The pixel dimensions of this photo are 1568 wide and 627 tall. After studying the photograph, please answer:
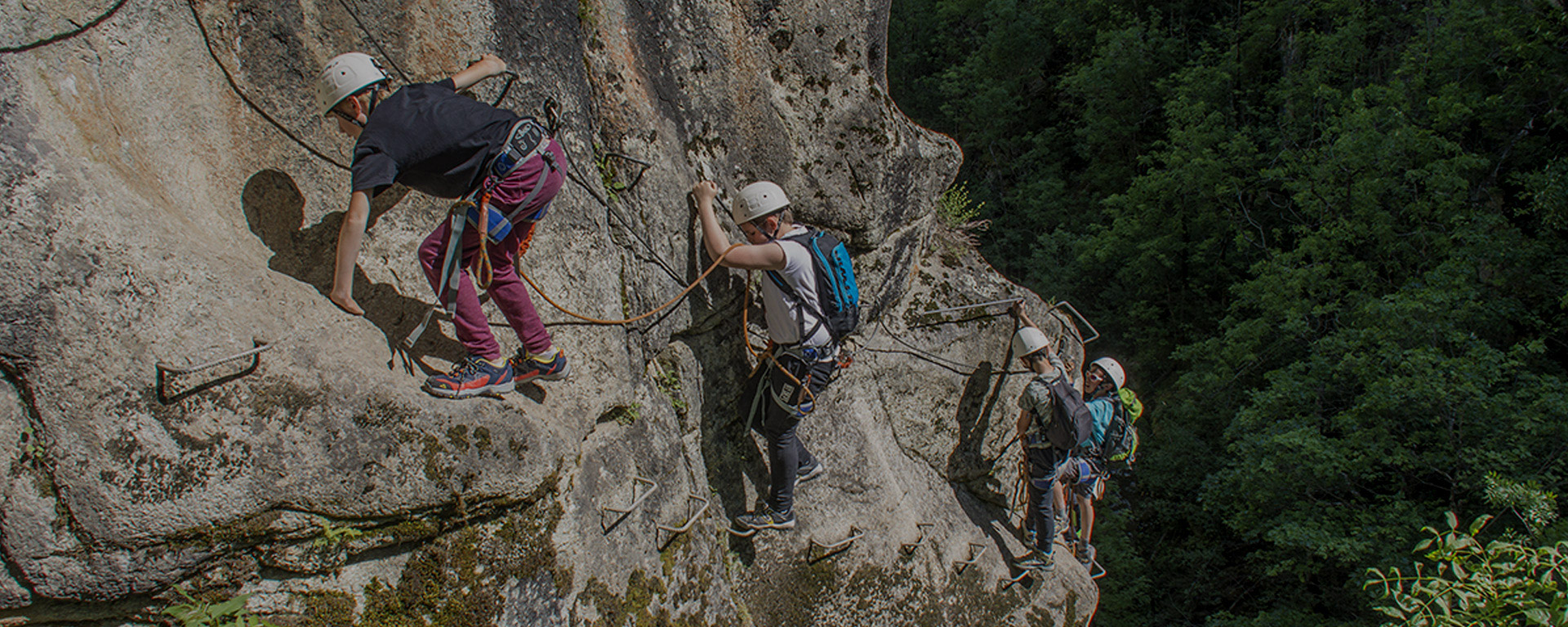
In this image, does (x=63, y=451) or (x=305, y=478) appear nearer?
(x=63, y=451)

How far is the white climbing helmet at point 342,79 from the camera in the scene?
3230mm

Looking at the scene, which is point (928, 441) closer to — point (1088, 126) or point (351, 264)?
point (351, 264)

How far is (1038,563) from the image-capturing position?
7.05 metres

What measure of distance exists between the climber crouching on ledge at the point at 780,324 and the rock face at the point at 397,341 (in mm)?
342

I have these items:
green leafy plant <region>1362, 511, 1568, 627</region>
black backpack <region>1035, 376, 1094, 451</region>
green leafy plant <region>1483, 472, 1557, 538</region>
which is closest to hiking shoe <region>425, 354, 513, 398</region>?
green leafy plant <region>1362, 511, 1568, 627</region>

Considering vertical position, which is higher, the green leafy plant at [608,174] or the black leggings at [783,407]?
the green leafy plant at [608,174]

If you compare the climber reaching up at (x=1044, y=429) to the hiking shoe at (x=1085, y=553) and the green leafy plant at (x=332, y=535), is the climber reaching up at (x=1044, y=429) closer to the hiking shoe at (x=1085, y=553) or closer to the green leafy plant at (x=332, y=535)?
the hiking shoe at (x=1085, y=553)

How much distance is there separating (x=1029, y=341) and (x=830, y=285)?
2857 mm

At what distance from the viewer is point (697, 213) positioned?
4.92 meters

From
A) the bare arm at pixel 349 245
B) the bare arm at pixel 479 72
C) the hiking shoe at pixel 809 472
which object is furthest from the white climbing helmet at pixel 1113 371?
the bare arm at pixel 349 245

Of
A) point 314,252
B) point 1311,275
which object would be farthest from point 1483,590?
point 1311,275

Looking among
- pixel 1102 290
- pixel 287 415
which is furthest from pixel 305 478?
pixel 1102 290

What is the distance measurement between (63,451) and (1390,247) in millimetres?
14519

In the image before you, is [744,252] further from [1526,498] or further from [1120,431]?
[1526,498]
